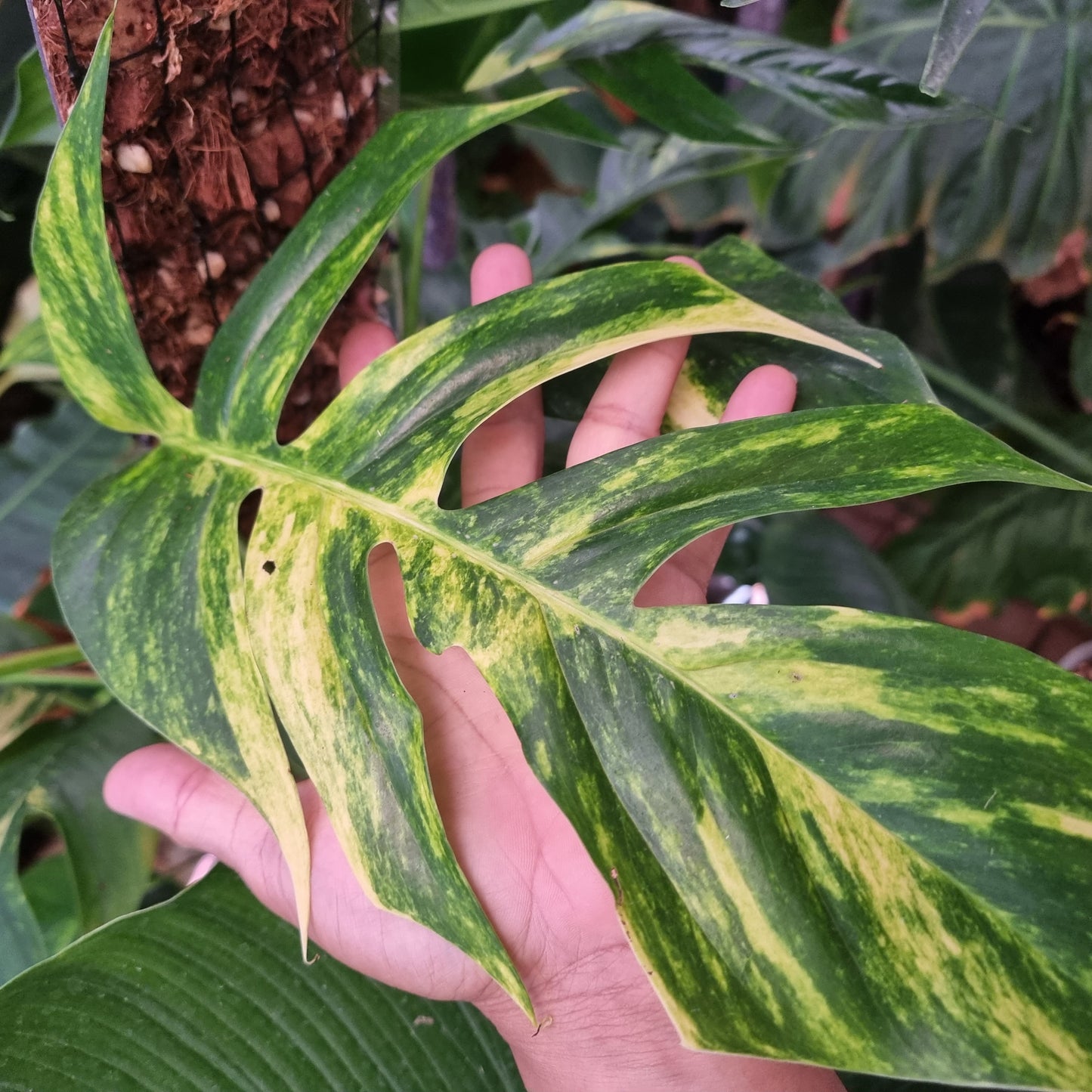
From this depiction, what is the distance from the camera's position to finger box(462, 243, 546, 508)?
654mm

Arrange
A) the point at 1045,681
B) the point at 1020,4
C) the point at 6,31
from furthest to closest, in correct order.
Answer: the point at 1020,4 < the point at 6,31 < the point at 1045,681

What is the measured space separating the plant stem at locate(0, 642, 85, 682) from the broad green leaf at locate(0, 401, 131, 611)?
0.09 metres

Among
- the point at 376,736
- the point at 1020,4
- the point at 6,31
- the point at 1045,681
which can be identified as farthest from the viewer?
the point at 1020,4

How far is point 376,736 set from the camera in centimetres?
44

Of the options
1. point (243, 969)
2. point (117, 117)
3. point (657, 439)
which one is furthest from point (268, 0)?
point (243, 969)

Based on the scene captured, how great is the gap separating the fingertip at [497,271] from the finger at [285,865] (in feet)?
1.42

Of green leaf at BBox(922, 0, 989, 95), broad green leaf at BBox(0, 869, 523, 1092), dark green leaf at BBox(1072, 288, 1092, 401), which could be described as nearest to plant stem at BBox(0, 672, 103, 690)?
broad green leaf at BBox(0, 869, 523, 1092)

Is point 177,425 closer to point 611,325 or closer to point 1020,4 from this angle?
point 611,325

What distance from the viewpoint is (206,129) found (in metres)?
0.51

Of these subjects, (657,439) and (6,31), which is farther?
(6,31)

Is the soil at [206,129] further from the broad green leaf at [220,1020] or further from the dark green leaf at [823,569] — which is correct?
the dark green leaf at [823,569]

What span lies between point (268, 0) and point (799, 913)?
599 millimetres

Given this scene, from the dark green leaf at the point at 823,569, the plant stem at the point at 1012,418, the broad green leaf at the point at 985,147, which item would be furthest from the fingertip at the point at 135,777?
the plant stem at the point at 1012,418

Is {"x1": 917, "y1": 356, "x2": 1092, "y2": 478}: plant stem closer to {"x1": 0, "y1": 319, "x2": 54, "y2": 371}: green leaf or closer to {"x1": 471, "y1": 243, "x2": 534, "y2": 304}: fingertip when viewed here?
{"x1": 471, "y1": 243, "x2": 534, "y2": 304}: fingertip
